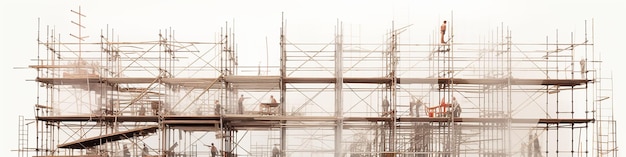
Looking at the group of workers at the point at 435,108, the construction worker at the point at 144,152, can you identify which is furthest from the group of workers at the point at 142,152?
the group of workers at the point at 435,108

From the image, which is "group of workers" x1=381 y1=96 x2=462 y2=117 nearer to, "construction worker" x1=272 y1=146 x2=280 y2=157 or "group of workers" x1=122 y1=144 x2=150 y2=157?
"construction worker" x1=272 y1=146 x2=280 y2=157

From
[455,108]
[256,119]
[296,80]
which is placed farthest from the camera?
[296,80]

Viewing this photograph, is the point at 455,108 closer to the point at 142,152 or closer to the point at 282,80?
the point at 282,80

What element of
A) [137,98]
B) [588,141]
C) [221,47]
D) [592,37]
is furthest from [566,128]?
[137,98]

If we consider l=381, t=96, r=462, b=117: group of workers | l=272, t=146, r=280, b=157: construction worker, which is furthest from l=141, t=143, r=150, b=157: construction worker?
l=381, t=96, r=462, b=117: group of workers

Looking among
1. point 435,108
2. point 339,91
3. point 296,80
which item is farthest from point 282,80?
point 435,108

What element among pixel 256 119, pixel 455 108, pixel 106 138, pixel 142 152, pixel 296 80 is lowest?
pixel 142 152

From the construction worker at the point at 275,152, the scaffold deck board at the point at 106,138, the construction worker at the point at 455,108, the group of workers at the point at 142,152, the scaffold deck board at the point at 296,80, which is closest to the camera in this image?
the scaffold deck board at the point at 106,138

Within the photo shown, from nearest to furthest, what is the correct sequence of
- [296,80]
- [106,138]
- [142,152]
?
1. [106,138]
2. [296,80]
3. [142,152]

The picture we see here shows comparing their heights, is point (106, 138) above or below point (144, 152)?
above

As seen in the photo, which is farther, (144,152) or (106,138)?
(144,152)

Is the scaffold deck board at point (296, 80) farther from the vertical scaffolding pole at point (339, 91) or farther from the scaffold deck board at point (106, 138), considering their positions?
the scaffold deck board at point (106, 138)

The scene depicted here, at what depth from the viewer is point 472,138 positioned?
34.8 metres

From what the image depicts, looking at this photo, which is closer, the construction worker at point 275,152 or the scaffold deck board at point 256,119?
the scaffold deck board at point 256,119
